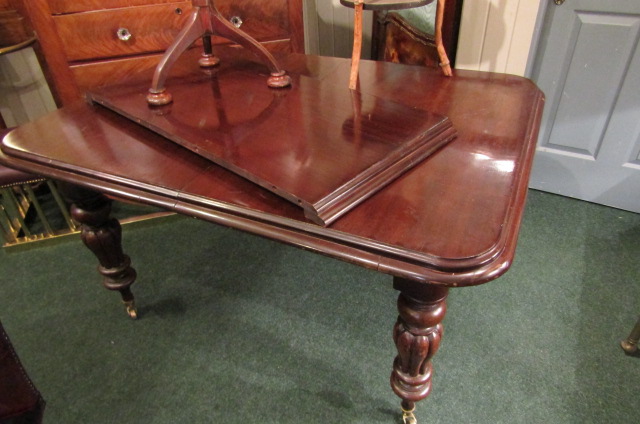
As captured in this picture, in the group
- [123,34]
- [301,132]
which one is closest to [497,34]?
[301,132]

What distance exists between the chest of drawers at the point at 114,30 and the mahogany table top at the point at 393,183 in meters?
0.53

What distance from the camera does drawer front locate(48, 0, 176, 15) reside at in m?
1.39

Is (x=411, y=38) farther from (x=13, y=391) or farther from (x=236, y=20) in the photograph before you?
(x=13, y=391)

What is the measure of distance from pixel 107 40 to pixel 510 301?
162 cm

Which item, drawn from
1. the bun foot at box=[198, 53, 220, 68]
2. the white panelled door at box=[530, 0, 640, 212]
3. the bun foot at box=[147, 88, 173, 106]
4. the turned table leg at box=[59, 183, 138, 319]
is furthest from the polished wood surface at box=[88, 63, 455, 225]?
the white panelled door at box=[530, 0, 640, 212]

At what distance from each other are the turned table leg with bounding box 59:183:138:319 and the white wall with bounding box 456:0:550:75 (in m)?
1.45

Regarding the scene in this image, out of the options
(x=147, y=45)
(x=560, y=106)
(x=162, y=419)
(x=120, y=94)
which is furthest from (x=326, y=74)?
(x=560, y=106)

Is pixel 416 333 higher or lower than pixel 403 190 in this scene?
lower

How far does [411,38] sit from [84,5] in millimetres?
1136

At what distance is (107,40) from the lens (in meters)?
1.48

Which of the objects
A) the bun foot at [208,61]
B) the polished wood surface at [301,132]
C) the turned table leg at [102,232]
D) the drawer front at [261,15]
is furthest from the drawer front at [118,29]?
the turned table leg at [102,232]

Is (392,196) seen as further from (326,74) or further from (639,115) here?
(639,115)

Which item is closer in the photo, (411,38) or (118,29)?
(118,29)

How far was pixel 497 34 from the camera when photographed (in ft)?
5.53
